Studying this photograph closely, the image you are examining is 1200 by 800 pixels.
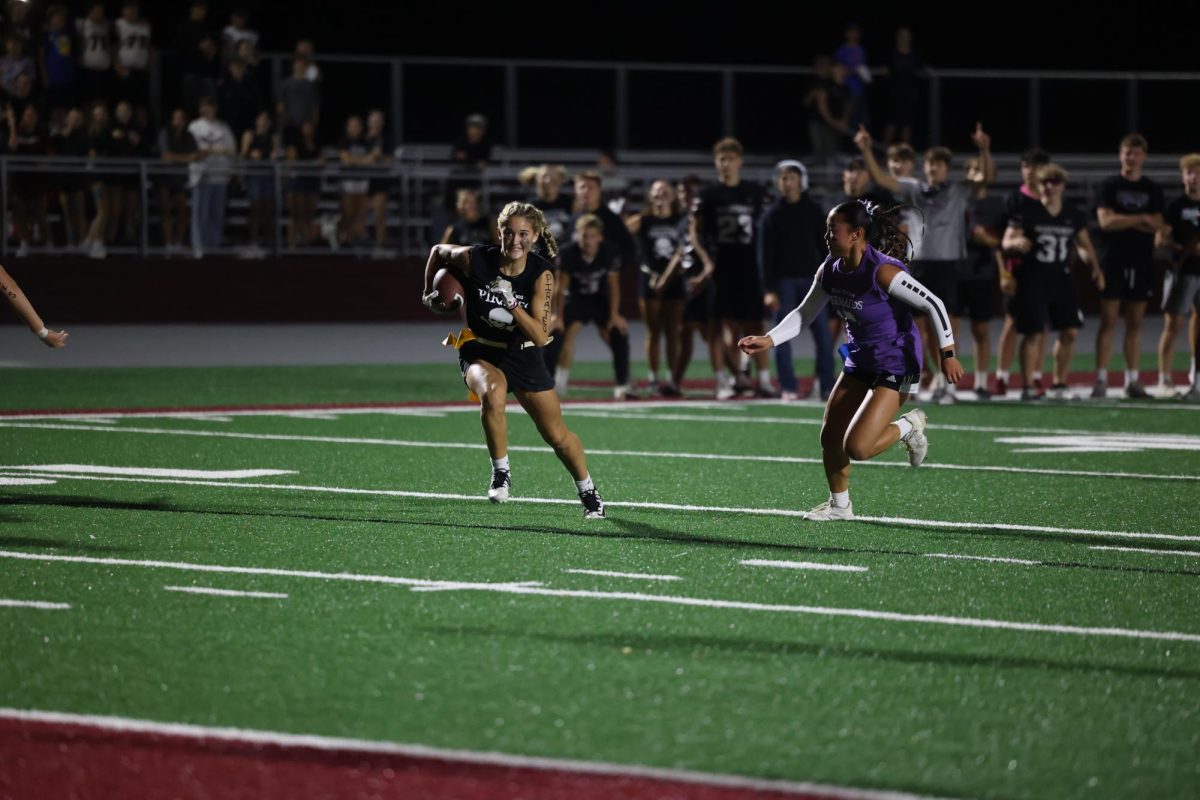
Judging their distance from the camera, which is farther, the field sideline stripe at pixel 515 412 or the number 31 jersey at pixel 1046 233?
the number 31 jersey at pixel 1046 233

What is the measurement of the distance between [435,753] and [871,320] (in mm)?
5326

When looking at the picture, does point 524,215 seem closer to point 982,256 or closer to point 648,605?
point 648,605

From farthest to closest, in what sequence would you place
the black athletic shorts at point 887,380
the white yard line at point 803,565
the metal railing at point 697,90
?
the metal railing at point 697,90
the black athletic shorts at point 887,380
the white yard line at point 803,565

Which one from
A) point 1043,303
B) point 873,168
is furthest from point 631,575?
point 1043,303

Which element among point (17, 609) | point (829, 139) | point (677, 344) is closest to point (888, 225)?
point (17, 609)

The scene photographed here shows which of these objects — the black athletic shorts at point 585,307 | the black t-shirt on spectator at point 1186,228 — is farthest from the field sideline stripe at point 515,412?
the black t-shirt on spectator at point 1186,228

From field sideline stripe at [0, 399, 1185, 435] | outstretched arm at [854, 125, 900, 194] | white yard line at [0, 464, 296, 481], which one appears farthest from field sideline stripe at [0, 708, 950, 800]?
outstretched arm at [854, 125, 900, 194]

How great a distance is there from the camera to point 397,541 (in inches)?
360

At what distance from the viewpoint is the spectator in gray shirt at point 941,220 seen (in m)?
17.2

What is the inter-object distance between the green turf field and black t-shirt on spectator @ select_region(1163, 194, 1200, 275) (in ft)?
13.2

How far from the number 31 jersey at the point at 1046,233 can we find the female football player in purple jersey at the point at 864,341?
7.10 meters

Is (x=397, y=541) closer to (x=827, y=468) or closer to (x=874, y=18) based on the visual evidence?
(x=827, y=468)

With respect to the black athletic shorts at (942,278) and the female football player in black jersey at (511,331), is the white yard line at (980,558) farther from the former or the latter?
the black athletic shorts at (942,278)

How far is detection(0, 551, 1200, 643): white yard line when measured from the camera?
7.09 meters
